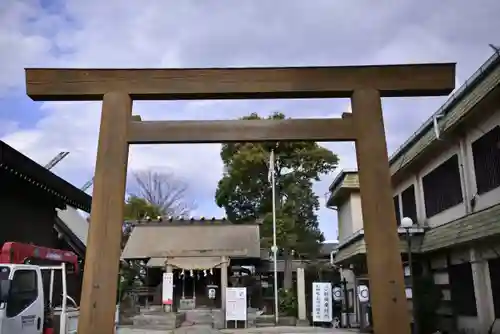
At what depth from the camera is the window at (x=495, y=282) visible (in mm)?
11758

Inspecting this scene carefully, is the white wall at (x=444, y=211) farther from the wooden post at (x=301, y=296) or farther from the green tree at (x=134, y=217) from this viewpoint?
the green tree at (x=134, y=217)

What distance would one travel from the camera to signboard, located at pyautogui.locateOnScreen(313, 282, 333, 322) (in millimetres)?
20067

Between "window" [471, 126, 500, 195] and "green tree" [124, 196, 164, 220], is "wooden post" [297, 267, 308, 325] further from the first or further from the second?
"green tree" [124, 196, 164, 220]

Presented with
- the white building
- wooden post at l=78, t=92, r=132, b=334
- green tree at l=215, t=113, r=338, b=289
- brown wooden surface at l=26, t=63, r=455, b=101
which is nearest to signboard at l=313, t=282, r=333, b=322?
the white building

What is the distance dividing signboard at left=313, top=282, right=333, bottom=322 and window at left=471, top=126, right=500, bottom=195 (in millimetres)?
9395

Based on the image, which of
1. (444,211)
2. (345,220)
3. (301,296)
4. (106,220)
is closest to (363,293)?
(444,211)

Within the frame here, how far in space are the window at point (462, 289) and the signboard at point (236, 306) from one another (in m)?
9.40

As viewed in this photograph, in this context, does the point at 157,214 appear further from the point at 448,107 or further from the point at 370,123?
the point at 370,123

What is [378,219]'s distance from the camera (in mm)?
6055

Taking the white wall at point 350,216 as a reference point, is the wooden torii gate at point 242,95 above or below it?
below

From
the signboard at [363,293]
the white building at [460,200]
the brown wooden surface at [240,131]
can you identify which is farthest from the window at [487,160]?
the signboard at [363,293]

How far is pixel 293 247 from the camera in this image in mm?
29062

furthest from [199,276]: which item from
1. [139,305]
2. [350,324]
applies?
[350,324]

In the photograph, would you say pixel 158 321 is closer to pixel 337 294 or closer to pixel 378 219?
pixel 337 294
